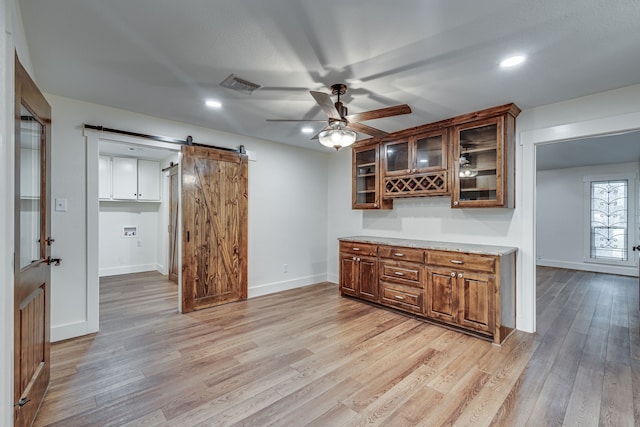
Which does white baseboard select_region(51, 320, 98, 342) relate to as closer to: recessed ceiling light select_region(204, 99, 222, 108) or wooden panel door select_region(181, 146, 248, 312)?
wooden panel door select_region(181, 146, 248, 312)

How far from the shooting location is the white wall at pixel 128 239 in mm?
5895

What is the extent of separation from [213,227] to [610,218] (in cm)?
A: 825

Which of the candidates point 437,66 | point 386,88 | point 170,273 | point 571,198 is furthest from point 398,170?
point 571,198

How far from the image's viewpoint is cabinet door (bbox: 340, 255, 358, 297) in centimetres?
428

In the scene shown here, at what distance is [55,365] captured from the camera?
2.47m

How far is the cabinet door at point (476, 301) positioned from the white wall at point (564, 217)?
5661 mm

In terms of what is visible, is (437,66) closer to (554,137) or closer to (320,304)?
(554,137)

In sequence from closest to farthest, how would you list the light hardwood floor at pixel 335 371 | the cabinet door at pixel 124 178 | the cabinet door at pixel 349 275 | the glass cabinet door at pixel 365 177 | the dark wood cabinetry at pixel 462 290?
the light hardwood floor at pixel 335 371 → the dark wood cabinetry at pixel 462 290 → the cabinet door at pixel 349 275 → the glass cabinet door at pixel 365 177 → the cabinet door at pixel 124 178

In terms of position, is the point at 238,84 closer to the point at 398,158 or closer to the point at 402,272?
the point at 398,158

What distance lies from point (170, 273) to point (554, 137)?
615 centimetres

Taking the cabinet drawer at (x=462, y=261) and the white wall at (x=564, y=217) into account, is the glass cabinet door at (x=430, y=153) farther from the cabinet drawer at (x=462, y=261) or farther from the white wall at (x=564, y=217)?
the white wall at (x=564, y=217)

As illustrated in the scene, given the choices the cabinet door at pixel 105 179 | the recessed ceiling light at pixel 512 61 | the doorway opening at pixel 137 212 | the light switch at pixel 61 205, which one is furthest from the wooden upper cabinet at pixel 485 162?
the cabinet door at pixel 105 179

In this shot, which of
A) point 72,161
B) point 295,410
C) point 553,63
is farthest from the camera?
point 72,161

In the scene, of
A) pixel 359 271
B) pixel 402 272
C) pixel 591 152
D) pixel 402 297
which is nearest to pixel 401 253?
pixel 402 272
